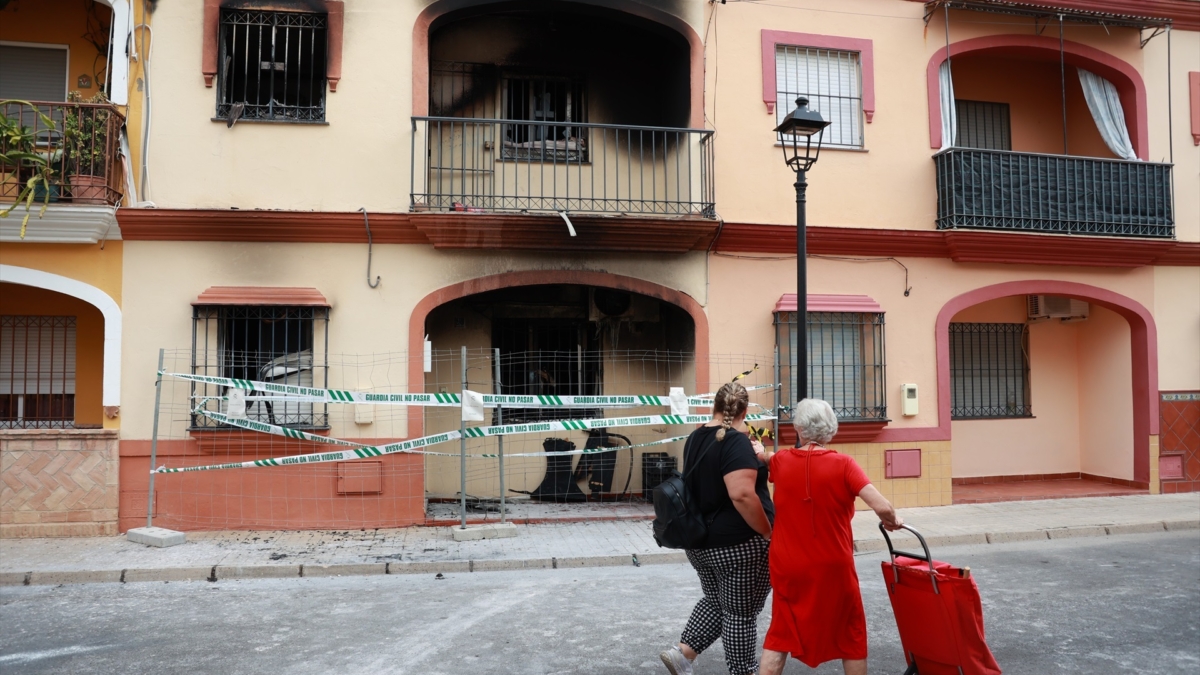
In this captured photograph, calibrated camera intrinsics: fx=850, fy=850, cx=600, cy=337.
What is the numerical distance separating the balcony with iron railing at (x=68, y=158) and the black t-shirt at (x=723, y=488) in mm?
8164

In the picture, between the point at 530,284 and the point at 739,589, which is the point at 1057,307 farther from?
the point at 739,589

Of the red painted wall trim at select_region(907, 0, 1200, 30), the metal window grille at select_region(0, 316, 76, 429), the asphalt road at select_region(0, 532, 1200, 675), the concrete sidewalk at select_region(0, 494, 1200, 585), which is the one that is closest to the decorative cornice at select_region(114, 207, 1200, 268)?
the metal window grille at select_region(0, 316, 76, 429)

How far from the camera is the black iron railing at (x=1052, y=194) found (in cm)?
1155

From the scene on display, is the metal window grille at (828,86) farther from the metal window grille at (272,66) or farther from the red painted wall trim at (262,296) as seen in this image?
the red painted wall trim at (262,296)

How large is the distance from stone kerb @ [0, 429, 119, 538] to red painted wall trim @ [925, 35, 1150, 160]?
36.9 feet

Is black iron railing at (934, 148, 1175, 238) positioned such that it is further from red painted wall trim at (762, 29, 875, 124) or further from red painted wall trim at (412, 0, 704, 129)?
red painted wall trim at (412, 0, 704, 129)

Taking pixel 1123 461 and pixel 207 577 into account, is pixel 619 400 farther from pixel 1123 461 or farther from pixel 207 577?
pixel 1123 461

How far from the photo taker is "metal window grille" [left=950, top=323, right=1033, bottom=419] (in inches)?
523

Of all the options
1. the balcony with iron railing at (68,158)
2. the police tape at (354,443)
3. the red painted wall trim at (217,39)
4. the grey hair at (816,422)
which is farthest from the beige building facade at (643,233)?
the grey hair at (816,422)

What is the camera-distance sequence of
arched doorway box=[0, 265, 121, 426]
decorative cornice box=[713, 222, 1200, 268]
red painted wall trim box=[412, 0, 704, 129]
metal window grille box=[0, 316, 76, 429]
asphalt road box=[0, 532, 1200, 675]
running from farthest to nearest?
decorative cornice box=[713, 222, 1200, 268], arched doorway box=[0, 265, 121, 426], metal window grille box=[0, 316, 76, 429], red painted wall trim box=[412, 0, 704, 129], asphalt road box=[0, 532, 1200, 675]

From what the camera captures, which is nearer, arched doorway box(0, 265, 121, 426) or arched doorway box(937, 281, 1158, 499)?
arched doorway box(0, 265, 121, 426)

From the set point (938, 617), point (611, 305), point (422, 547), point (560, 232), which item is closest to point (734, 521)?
point (938, 617)

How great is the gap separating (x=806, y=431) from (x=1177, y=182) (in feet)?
38.6

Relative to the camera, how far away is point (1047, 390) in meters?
13.6
